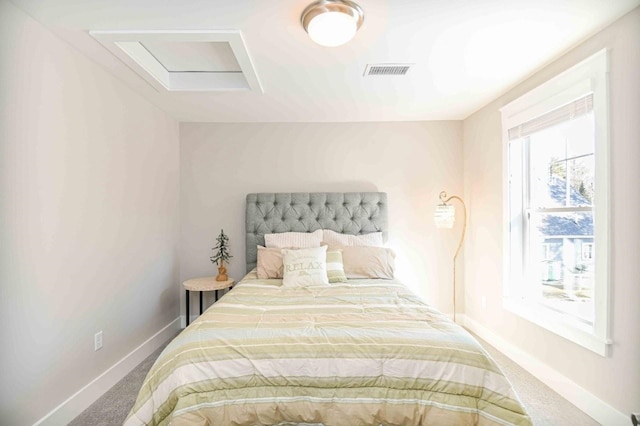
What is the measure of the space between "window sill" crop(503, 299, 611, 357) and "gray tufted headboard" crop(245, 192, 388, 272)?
141 cm

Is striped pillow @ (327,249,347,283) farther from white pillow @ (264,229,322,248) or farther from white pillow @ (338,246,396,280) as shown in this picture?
white pillow @ (264,229,322,248)

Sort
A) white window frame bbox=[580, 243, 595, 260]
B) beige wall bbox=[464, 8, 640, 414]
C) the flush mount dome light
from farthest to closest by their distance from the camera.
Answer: white window frame bbox=[580, 243, 595, 260]
beige wall bbox=[464, 8, 640, 414]
the flush mount dome light

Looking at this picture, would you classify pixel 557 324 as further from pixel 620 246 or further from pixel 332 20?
pixel 332 20

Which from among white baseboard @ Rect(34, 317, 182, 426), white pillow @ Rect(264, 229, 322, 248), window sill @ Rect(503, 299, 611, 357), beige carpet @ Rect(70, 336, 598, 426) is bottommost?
beige carpet @ Rect(70, 336, 598, 426)

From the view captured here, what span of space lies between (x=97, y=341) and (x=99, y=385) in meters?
0.31

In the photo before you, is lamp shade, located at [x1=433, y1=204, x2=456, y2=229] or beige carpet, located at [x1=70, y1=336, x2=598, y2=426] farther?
lamp shade, located at [x1=433, y1=204, x2=456, y2=229]

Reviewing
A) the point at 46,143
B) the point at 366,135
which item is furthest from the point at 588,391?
the point at 46,143

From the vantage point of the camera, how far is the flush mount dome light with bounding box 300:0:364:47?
5.41 feet

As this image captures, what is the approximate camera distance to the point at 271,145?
12.4ft

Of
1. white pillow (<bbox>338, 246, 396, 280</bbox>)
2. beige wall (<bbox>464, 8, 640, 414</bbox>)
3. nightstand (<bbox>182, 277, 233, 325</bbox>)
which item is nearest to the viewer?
beige wall (<bbox>464, 8, 640, 414</bbox>)

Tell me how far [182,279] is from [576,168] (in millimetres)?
3878

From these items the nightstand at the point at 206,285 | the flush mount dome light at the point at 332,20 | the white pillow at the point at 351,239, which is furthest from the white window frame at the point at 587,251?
the nightstand at the point at 206,285

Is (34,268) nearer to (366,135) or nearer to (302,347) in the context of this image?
(302,347)

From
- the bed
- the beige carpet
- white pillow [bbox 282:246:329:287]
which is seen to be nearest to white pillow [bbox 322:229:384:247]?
white pillow [bbox 282:246:329:287]
